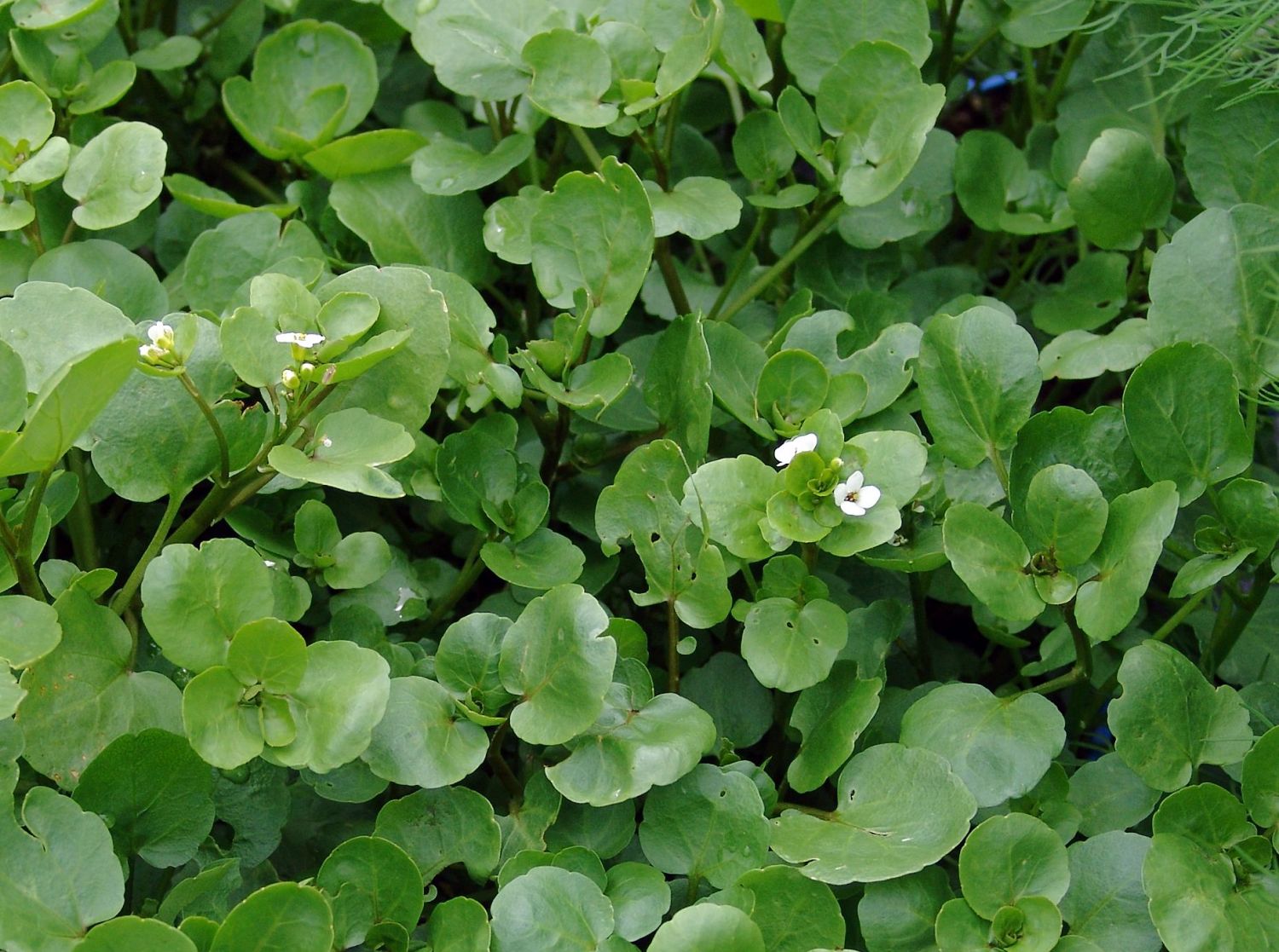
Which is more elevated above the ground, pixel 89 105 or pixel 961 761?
pixel 89 105

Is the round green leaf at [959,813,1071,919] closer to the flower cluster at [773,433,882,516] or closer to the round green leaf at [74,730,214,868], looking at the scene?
the flower cluster at [773,433,882,516]

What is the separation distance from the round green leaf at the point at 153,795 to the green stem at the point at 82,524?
0.26 meters

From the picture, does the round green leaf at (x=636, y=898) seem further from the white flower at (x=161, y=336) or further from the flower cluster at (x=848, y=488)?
the white flower at (x=161, y=336)

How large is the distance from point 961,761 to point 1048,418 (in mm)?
285

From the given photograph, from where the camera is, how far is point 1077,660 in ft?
3.35

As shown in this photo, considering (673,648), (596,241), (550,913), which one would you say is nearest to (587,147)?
(596,241)

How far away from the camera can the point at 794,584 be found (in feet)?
3.32

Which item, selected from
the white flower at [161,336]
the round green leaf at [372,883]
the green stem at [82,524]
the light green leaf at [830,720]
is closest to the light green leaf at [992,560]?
the light green leaf at [830,720]

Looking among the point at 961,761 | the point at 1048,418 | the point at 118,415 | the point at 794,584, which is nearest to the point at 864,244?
the point at 1048,418

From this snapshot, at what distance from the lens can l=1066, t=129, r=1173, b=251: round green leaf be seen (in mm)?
1200

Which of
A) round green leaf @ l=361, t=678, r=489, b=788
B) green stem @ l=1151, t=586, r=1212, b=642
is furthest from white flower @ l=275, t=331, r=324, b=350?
green stem @ l=1151, t=586, r=1212, b=642

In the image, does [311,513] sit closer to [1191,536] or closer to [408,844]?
[408,844]

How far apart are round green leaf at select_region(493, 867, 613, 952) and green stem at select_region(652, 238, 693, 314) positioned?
1.86 feet

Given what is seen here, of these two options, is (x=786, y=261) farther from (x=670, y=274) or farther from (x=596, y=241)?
(x=596, y=241)
